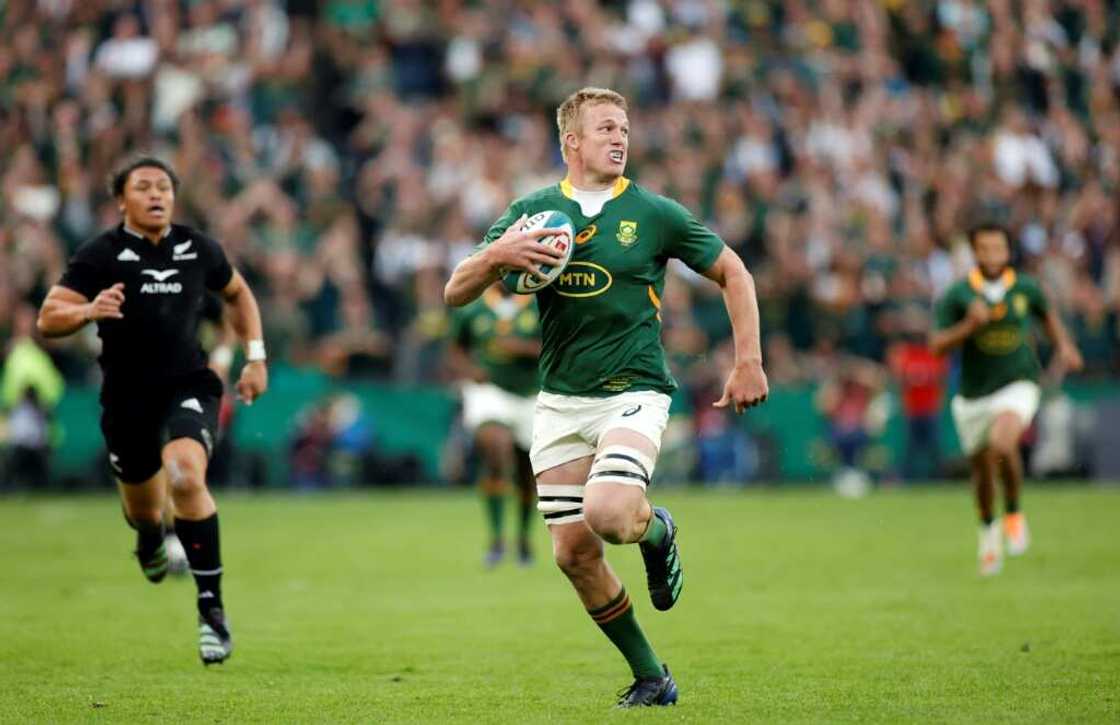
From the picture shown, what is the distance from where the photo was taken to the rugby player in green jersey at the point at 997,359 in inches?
591

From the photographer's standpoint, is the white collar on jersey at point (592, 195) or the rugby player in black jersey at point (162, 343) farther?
the rugby player in black jersey at point (162, 343)

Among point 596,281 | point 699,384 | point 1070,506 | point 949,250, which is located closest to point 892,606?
point 596,281

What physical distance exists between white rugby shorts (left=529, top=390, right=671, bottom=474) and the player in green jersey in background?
786 centimetres

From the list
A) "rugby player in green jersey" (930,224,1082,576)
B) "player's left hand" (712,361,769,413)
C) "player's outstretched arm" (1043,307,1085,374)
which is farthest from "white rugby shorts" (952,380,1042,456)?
"player's left hand" (712,361,769,413)

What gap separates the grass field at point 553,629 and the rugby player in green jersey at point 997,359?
0.76m

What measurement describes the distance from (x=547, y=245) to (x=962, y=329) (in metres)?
7.52

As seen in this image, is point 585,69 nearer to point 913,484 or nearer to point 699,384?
point 699,384

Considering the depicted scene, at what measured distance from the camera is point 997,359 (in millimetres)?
15289

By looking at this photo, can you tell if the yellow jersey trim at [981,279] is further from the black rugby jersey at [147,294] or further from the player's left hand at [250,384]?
the black rugby jersey at [147,294]

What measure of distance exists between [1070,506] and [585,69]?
33.8ft

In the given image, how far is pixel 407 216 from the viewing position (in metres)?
25.0

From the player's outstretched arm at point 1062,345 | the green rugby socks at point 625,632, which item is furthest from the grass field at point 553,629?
the player's outstretched arm at point 1062,345

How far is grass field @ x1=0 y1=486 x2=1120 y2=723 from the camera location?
27.3ft

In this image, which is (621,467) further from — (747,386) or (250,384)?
(250,384)
